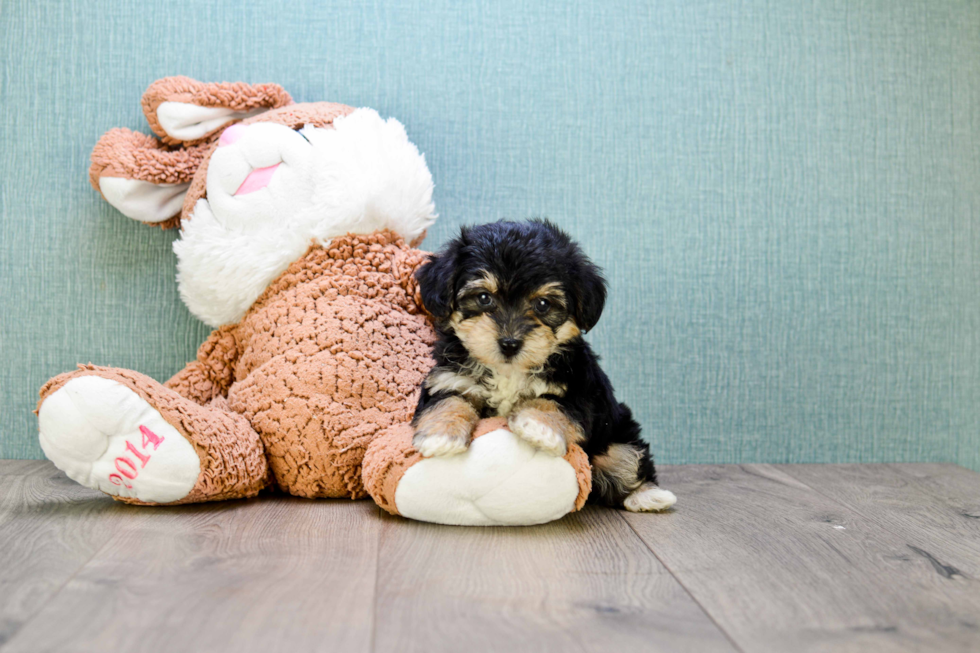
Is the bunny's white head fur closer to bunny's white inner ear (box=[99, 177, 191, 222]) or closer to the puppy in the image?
bunny's white inner ear (box=[99, 177, 191, 222])

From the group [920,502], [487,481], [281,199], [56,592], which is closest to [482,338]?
[487,481]

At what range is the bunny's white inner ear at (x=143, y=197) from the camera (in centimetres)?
240

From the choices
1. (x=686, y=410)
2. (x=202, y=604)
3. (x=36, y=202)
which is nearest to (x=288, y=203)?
(x=36, y=202)

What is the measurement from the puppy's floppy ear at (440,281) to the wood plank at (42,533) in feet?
3.10

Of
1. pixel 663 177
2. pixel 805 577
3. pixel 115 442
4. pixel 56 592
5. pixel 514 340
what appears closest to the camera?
pixel 56 592

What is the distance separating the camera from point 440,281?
188cm

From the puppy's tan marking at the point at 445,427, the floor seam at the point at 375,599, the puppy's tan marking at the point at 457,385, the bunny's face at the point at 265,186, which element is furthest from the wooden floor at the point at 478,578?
the bunny's face at the point at 265,186

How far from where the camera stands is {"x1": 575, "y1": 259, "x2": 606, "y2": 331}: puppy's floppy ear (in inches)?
74.1

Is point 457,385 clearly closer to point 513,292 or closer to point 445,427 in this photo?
point 445,427

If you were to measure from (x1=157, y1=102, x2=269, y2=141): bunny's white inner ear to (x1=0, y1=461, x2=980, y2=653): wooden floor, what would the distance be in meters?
1.16

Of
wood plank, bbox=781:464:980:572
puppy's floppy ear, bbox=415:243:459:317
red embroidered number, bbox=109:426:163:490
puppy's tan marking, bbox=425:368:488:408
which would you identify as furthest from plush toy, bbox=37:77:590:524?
wood plank, bbox=781:464:980:572

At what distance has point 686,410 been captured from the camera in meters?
2.81

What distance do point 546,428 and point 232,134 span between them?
4.51 ft

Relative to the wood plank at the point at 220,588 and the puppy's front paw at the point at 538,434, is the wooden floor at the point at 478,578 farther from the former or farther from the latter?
the puppy's front paw at the point at 538,434
